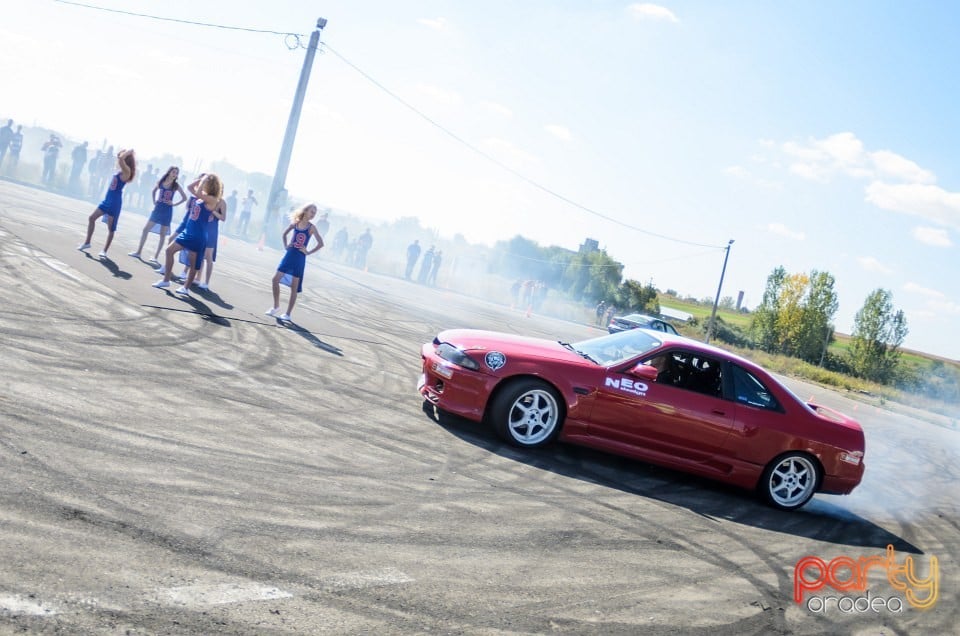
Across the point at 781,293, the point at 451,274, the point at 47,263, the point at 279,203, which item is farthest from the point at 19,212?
the point at 781,293

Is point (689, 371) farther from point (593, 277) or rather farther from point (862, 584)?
point (593, 277)

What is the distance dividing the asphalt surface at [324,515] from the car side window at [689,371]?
0.95 meters

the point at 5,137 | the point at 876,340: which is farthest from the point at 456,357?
the point at 876,340

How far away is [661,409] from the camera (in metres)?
7.37

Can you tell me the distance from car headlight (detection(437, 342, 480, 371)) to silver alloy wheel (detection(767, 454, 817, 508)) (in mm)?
3081

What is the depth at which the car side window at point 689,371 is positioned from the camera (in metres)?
7.52

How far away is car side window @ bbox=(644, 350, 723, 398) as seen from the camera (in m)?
7.52

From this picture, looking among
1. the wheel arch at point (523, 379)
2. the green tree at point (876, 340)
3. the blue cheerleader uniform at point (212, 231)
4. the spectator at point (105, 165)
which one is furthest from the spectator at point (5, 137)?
the green tree at point (876, 340)

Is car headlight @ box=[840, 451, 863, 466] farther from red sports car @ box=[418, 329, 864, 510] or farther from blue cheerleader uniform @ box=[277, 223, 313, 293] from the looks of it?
blue cheerleader uniform @ box=[277, 223, 313, 293]

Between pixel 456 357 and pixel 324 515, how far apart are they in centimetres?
318

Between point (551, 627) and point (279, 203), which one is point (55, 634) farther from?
point (279, 203)

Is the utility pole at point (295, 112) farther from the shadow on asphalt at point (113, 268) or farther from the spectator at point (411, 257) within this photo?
the shadow on asphalt at point (113, 268)

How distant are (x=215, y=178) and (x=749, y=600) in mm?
9582

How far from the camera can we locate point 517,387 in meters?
7.30
